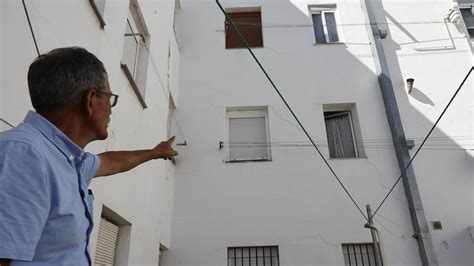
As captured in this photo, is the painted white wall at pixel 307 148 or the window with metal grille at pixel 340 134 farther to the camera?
the window with metal grille at pixel 340 134

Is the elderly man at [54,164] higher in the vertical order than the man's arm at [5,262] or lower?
higher

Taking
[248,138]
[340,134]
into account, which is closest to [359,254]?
A: [340,134]

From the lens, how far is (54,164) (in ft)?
2.61

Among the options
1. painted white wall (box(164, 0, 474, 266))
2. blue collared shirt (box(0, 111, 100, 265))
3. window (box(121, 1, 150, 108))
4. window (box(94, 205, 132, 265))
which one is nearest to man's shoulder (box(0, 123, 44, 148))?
blue collared shirt (box(0, 111, 100, 265))

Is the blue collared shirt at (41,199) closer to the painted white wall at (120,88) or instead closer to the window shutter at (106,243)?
the painted white wall at (120,88)

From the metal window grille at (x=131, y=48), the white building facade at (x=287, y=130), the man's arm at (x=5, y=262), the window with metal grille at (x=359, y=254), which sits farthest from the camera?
the window with metal grille at (x=359, y=254)

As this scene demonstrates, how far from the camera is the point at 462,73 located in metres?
5.50

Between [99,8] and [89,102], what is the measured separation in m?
2.17

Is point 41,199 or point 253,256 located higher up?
point 253,256

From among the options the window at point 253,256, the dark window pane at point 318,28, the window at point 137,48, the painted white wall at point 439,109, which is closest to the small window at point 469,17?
the painted white wall at point 439,109

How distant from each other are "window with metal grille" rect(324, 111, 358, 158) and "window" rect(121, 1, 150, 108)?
308 centimetres

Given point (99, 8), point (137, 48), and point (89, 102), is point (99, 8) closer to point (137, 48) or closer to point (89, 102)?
point (137, 48)

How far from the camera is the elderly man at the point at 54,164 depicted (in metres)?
0.67

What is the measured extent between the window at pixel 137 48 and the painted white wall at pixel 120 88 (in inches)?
3.5
